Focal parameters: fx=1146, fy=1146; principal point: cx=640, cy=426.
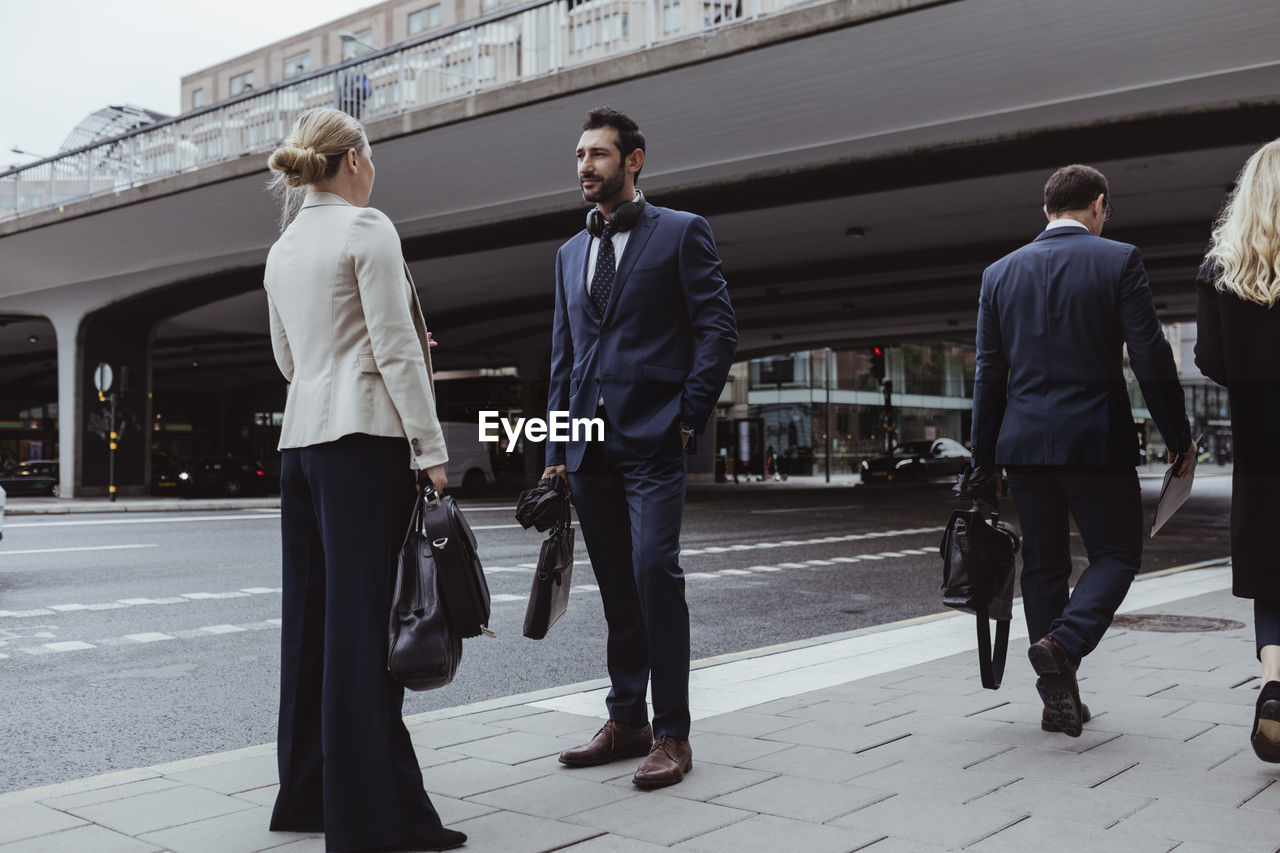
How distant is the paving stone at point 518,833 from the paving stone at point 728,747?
828 mm

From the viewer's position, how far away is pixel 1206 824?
302 cm

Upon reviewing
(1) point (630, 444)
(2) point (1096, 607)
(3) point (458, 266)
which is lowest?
(2) point (1096, 607)

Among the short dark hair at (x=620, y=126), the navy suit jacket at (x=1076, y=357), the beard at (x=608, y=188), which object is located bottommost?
the navy suit jacket at (x=1076, y=357)

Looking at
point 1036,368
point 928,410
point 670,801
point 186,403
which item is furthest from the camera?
point 928,410

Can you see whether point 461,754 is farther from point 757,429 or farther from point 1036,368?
point 757,429

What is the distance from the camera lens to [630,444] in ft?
12.1

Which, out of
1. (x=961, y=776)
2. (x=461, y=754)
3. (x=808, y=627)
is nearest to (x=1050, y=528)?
(x=961, y=776)

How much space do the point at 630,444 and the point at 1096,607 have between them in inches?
67.9

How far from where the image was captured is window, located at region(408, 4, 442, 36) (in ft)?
214

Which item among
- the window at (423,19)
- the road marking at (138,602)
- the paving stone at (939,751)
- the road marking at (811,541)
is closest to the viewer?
the paving stone at (939,751)

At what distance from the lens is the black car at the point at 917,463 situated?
41375mm

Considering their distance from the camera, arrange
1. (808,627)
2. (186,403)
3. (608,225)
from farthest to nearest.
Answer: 1. (186,403)
2. (808,627)
3. (608,225)

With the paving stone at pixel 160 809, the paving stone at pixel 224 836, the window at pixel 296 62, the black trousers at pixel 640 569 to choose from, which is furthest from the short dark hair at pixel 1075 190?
the window at pixel 296 62

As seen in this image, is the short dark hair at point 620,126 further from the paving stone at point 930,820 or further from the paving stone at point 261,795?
the paving stone at point 261,795
